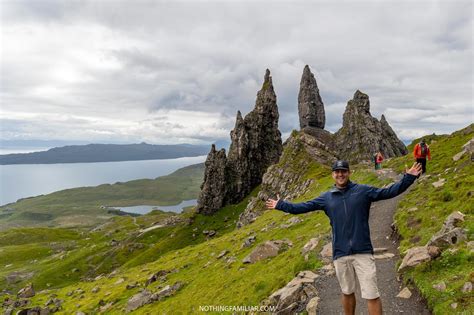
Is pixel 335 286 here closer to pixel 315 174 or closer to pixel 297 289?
pixel 297 289

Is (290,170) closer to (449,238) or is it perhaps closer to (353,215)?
(449,238)

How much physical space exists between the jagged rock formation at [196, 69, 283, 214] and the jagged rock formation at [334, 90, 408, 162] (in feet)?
161

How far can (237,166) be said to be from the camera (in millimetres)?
193000

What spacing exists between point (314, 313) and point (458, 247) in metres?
8.08

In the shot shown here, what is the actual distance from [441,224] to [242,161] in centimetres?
17196

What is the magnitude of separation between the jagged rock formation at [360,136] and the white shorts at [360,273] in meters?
141

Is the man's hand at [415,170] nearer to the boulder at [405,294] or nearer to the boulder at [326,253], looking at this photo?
the boulder at [405,294]

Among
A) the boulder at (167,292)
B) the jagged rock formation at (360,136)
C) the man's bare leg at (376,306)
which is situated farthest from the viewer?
the jagged rock formation at (360,136)

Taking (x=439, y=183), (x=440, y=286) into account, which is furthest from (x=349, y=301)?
(x=439, y=183)

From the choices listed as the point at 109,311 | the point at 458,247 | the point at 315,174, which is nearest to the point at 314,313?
the point at 458,247

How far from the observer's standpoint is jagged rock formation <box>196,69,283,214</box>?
623 feet

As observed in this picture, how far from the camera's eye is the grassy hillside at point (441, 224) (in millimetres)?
13534

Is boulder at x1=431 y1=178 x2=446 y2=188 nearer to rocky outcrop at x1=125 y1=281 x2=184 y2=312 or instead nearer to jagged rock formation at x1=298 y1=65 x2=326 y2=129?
rocky outcrop at x1=125 y1=281 x2=184 y2=312

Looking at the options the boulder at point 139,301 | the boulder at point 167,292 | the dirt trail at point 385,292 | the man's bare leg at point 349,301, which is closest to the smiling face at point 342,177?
the man's bare leg at point 349,301
